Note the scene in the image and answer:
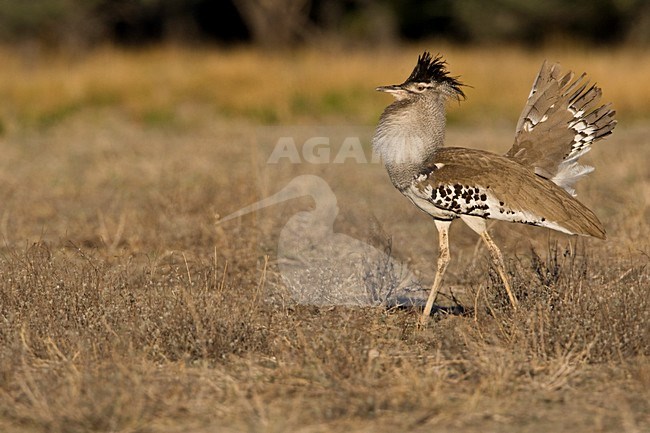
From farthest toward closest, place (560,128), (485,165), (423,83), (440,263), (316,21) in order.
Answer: (316,21) < (560,128) < (440,263) < (423,83) < (485,165)

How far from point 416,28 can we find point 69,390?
23753 mm

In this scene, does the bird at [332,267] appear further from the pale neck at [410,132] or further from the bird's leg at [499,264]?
the pale neck at [410,132]

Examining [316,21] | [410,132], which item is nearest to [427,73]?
[410,132]

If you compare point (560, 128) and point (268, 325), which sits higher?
point (560, 128)

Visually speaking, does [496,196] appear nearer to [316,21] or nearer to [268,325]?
[268,325]

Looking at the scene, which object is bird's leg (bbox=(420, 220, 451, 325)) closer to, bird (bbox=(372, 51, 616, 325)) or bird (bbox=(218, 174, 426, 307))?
bird (bbox=(372, 51, 616, 325))

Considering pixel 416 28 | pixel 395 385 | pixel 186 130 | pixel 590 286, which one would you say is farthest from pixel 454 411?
pixel 416 28

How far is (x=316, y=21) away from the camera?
25.9m

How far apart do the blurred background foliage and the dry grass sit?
13.9 metres

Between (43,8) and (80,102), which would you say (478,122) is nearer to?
(80,102)

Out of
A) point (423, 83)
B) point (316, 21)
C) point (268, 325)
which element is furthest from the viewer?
point (316, 21)

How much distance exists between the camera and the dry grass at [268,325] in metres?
3.86

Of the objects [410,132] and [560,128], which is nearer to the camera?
[410,132]

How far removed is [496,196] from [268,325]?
1.27 m
